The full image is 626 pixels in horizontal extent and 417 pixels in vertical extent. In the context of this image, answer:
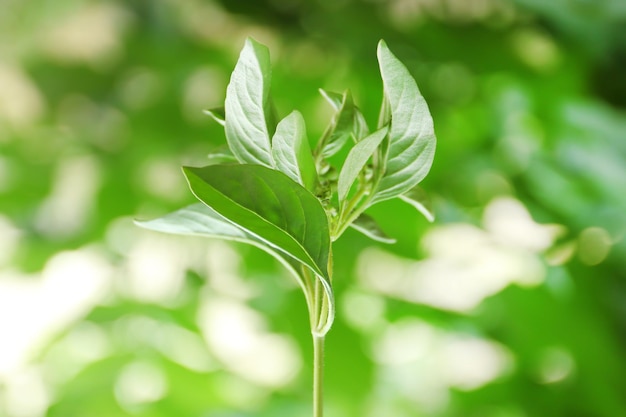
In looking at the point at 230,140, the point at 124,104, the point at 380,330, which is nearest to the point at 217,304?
the point at 380,330

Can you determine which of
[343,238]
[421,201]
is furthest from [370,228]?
[343,238]

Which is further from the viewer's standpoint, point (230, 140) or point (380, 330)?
point (380, 330)

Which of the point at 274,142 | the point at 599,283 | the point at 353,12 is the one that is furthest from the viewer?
the point at 353,12

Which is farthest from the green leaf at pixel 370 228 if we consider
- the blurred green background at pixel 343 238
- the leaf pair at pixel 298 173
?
the blurred green background at pixel 343 238

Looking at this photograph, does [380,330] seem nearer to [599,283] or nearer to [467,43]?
[599,283]

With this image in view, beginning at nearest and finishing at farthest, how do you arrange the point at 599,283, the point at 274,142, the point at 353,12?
the point at 274,142 → the point at 599,283 → the point at 353,12

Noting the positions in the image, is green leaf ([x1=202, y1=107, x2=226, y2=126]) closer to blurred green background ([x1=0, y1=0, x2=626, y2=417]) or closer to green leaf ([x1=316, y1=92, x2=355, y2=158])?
green leaf ([x1=316, y1=92, x2=355, y2=158])

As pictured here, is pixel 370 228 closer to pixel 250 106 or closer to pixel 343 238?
pixel 250 106

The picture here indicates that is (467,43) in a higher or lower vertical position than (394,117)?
higher
